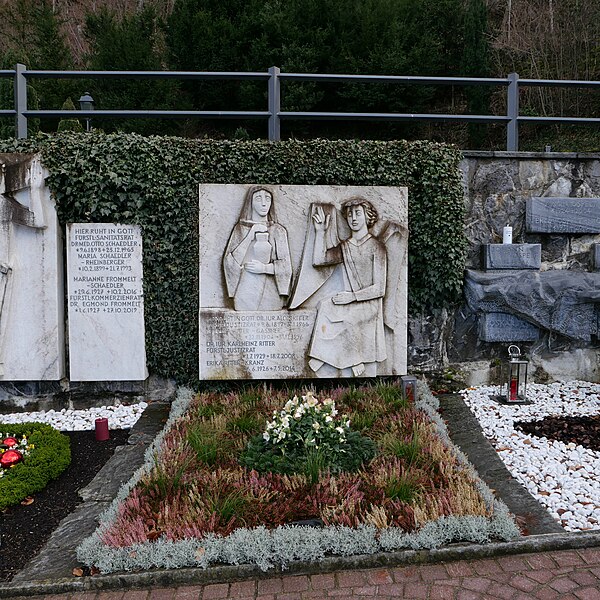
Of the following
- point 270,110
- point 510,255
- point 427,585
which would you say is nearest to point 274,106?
point 270,110

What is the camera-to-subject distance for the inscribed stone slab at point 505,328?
21.2 feet

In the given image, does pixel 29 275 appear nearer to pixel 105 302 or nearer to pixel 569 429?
pixel 105 302

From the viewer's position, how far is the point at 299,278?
6098 millimetres

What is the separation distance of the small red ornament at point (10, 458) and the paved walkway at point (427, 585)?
1667mm

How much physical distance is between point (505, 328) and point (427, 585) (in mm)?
4126

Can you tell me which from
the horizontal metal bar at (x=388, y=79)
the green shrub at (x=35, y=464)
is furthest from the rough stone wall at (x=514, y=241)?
the green shrub at (x=35, y=464)

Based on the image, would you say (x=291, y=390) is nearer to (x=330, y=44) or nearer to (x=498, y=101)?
(x=330, y=44)

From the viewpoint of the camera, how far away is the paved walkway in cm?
287

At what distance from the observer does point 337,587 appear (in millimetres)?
2941

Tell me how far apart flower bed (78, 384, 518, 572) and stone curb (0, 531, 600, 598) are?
53 mm

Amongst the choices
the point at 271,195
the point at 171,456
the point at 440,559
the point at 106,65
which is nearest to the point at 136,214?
the point at 271,195

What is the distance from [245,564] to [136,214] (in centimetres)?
414

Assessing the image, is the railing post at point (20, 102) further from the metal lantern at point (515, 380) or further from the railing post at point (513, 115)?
the metal lantern at point (515, 380)

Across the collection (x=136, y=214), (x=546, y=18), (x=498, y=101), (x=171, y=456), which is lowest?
(x=171, y=456)
